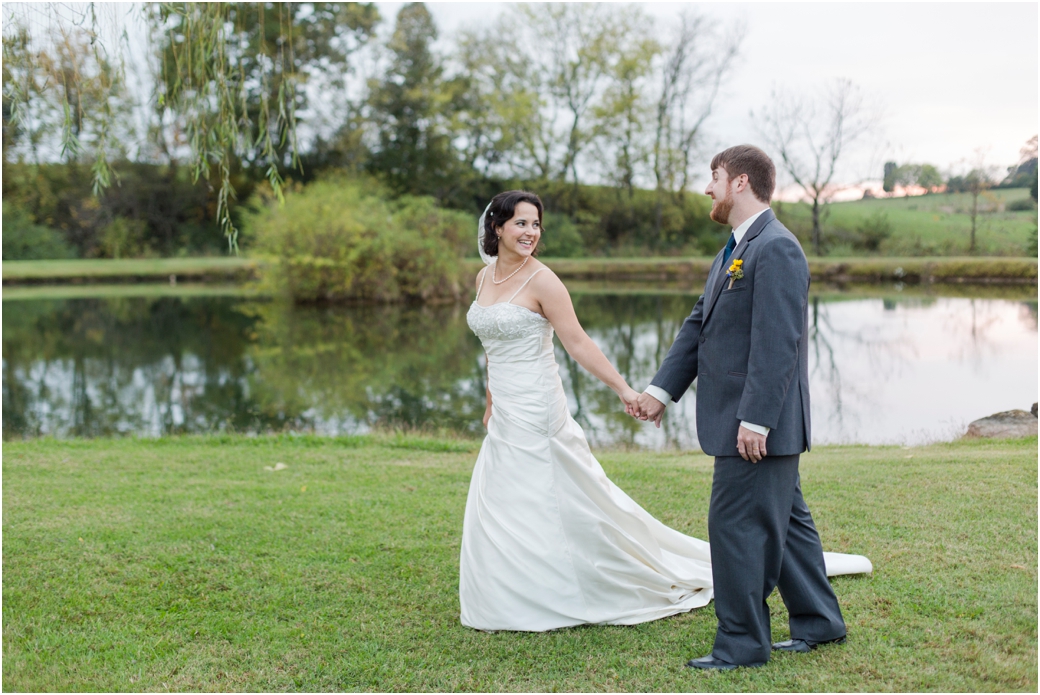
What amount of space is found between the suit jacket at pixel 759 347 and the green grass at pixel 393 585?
0.99 meters

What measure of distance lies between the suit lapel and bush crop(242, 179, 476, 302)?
21.7m

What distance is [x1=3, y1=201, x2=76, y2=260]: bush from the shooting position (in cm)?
3856

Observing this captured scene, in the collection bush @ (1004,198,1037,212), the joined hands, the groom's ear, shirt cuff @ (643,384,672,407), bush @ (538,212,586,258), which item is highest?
bush @ (1004,198,1037,212)

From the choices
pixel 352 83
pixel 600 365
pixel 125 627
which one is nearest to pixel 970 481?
pixel 600 365

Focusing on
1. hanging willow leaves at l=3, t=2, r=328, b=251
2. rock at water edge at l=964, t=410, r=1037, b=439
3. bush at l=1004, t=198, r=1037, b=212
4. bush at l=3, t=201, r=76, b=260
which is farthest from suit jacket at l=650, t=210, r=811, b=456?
bush at l=3, t=201, r=76, b=260

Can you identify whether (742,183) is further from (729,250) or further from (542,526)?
(542,526)

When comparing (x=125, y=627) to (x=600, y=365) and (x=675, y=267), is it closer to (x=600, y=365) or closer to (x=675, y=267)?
(x=600, y=365)

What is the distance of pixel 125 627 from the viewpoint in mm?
3758

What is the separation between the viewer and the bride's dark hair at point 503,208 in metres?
3.96

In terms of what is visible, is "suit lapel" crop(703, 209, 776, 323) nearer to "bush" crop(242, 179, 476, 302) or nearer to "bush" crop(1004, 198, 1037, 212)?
"bush" crop(242, 179, 476, 302)

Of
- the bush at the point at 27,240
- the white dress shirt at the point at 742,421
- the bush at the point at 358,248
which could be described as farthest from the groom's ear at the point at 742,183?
the bush at the point at 27,240

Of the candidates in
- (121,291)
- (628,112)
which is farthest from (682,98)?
(121,291)

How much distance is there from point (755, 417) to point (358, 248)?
22269mm

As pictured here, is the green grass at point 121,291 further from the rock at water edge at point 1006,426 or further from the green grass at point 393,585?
the rock at water edge at point 1006,426
